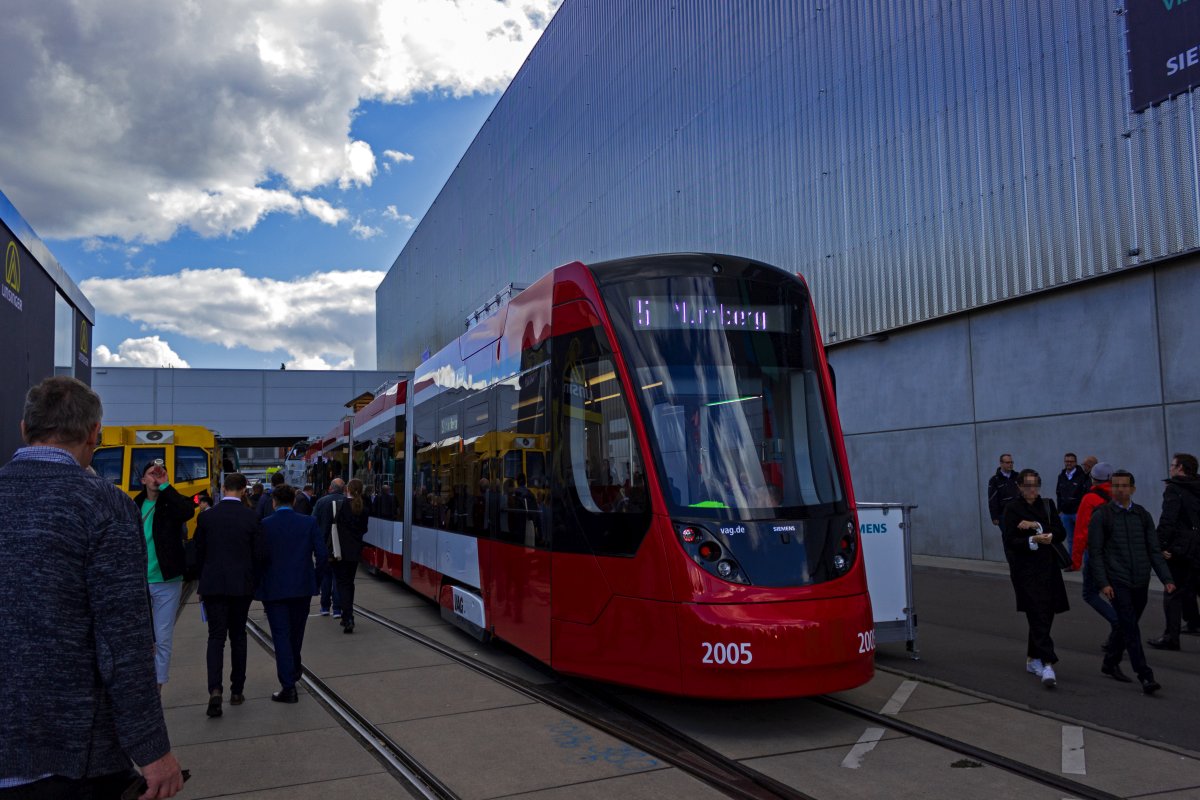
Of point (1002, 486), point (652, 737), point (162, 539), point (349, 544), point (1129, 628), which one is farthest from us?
point (1002, 486)

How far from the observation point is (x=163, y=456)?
19.6m

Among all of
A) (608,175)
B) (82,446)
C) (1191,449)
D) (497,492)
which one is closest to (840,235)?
(1191,449)

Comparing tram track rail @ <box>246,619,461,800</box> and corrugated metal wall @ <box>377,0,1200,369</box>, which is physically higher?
corrugated metal wall @ <box>377,0,1200,369</box>

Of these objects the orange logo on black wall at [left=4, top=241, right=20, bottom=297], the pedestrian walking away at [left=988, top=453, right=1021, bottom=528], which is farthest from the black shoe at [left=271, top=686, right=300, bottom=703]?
the pedestrian walking away at [left=988, top=453, right=1021, bottom=528]

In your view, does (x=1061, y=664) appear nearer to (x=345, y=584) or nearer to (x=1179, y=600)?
(x=1179, y=600)

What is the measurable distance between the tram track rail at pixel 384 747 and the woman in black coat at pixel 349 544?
2.67 meters

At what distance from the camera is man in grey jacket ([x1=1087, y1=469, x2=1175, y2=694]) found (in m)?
7.55

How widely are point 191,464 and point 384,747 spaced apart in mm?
15680

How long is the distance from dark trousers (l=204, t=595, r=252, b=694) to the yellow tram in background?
11.9 metres

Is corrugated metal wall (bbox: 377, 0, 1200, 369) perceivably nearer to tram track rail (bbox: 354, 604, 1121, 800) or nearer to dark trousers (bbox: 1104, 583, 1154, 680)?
dark trousers (bbox: 1104, 583, 1154, 680)

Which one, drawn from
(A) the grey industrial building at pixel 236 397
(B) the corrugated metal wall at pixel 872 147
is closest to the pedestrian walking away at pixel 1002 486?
(B) the corrugated metal wall at pixel 872 147

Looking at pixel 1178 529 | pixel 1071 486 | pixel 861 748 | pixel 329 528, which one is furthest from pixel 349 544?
pixel 1071 486

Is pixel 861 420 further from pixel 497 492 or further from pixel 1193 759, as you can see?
pixel 1193 759

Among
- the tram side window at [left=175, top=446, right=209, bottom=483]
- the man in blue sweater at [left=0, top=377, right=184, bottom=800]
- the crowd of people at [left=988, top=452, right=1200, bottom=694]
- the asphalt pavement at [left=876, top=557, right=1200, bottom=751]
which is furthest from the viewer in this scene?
the tram side window at [left=175, top=446, right=209, bottom=483]
